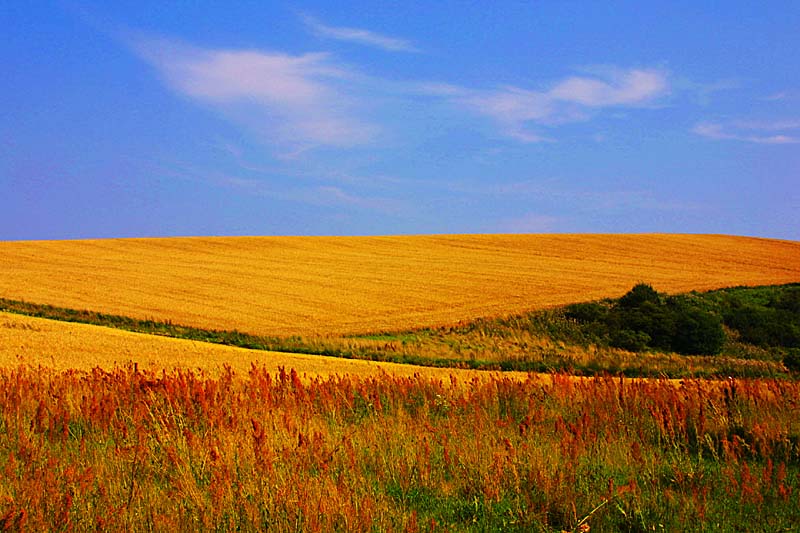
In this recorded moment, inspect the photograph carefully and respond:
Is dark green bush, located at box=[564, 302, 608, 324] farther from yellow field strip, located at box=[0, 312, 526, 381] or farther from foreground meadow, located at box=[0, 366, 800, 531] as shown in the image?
foreground meadow, located at box=[0, 366, 800, 531]

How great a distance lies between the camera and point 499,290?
4250 centimetres

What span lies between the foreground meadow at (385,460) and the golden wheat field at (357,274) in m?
21.8

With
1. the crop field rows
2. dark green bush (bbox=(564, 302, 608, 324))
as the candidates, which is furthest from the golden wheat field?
the crop field rows

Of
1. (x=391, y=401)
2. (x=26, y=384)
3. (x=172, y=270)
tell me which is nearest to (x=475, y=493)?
(x=391, y=401)

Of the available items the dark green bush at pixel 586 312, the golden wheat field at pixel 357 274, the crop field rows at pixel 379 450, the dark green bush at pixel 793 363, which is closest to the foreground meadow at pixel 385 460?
the crop field rows at pixel 379 450

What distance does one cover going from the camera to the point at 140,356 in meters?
20.5

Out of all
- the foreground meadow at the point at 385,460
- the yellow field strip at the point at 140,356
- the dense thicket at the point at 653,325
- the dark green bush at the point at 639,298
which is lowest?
the yellow field strip at the point at 140,356

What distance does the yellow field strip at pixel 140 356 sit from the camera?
18.2 m

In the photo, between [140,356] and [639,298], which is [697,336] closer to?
[639,298]

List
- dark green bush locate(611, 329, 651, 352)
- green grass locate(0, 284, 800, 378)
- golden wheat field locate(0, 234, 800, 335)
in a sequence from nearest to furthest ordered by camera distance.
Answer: green grass locate(0, 284, 800, 378)
dark green bush locate(611, 329, 651, 352)
golden wheat field locate(0, 234, 800, 335)

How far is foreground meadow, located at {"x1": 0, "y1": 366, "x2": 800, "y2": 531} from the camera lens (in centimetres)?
529

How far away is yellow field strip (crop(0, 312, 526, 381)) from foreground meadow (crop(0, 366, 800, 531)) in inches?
307

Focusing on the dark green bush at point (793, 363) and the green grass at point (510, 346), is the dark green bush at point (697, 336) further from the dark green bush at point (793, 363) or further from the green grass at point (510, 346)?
the dark green bush at point (793, 363)

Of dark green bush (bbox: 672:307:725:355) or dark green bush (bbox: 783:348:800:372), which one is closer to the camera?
dark green bush (bbox: 783:348:800:372)
